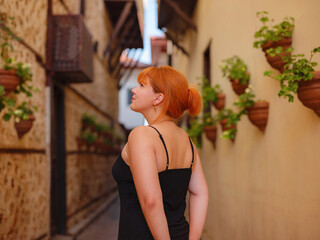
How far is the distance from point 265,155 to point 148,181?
2.34m

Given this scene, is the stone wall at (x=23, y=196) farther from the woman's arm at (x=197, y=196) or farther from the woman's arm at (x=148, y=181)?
the woman's arm at (x=148, y=181)

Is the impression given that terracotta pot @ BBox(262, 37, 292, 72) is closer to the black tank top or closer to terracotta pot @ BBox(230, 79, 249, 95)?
terracotta pot @ BBox(230, 79, 249, 95)

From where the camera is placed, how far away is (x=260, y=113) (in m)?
3.56

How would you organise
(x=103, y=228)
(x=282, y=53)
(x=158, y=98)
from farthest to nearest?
1. (x=103, y=228)
2. (x=282, y=53)
3. (x=158, y=98)

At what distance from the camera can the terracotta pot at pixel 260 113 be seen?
11.6 ft

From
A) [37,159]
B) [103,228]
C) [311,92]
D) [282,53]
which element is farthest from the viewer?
[103,228]

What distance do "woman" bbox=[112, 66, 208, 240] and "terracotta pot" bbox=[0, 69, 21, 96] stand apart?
203 cm

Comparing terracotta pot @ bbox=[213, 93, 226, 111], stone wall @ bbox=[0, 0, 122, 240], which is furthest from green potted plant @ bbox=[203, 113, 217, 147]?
stone wall @ bbox=[0, 0, 122, 240]

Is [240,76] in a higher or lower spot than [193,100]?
higher

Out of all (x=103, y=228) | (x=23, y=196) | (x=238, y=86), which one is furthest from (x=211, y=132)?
(x=103, y=228)

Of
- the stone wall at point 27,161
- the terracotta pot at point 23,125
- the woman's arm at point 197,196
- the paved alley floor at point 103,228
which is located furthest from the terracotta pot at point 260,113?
the paved alley floor at point 103,228

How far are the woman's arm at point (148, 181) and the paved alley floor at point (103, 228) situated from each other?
17.5ft

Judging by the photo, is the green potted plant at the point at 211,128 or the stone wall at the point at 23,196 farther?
the green potted plant at the point at 211,128

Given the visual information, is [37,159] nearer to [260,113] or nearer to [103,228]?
→ [260,113]
